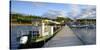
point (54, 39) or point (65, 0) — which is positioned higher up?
point (65, 0)

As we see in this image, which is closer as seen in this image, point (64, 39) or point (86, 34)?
point (64, 39)

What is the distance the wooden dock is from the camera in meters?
1.99

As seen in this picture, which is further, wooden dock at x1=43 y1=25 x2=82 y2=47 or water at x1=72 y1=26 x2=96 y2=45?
water at x1=72 y1=26 x2=96 y2=45

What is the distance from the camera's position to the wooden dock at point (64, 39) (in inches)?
78.3

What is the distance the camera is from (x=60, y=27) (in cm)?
202

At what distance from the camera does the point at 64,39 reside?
6.65 ft

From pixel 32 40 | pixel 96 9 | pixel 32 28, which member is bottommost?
pixel 32 40

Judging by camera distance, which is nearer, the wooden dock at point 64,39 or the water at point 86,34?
the wooden dock at point 64,39

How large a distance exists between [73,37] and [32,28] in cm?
54
